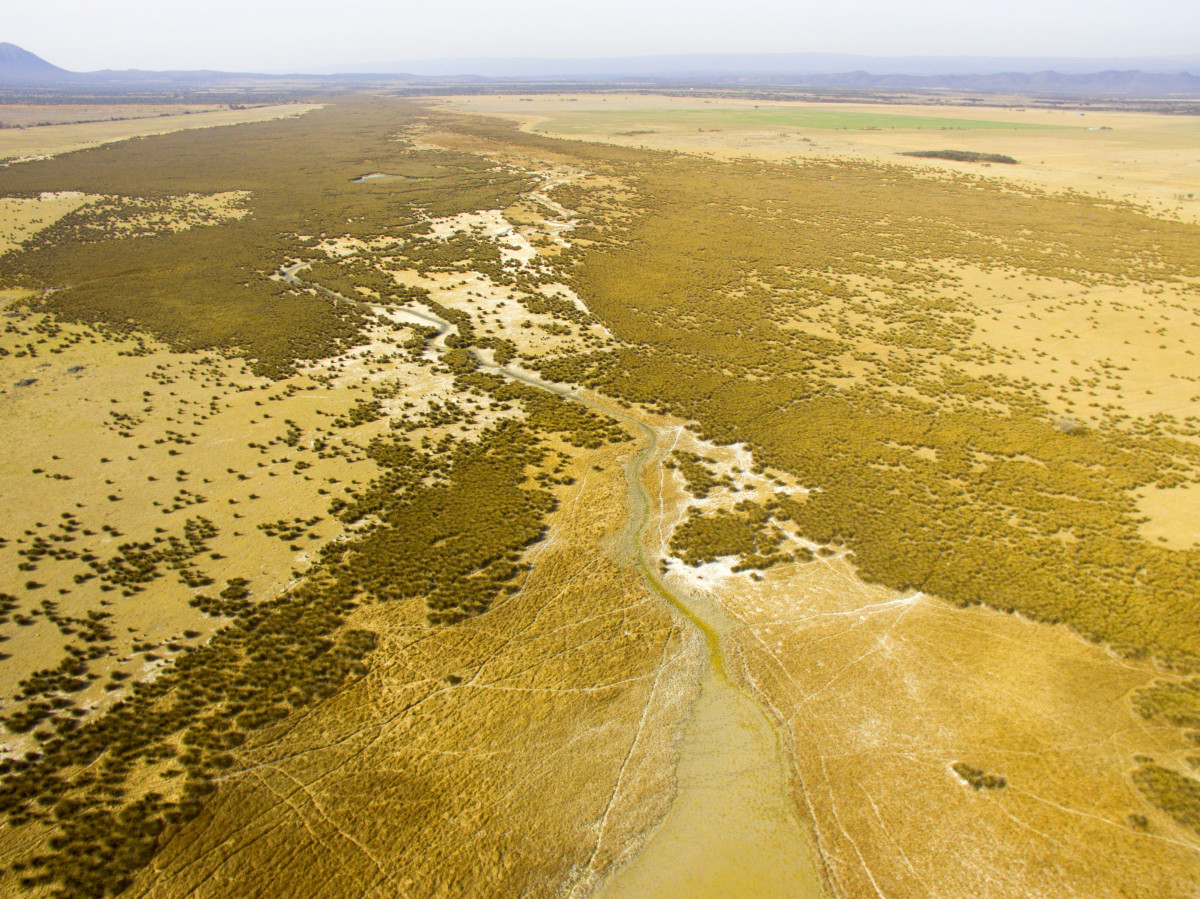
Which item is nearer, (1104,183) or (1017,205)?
(1017,205)

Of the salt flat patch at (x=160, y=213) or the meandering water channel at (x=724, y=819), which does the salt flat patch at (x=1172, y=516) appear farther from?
the salt flat patch at (x=160, y=213)

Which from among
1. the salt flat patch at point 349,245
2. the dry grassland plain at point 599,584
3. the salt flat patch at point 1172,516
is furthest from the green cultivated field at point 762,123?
the salt flat patch at point 1172,516

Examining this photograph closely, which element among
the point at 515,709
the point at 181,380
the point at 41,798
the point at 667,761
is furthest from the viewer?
the point at 181,380

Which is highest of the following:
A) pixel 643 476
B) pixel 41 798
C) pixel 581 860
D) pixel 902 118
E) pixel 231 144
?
pixel 902 118

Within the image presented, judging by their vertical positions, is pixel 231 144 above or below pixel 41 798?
above

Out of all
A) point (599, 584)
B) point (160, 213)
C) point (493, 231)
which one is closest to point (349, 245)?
point (493, 231)

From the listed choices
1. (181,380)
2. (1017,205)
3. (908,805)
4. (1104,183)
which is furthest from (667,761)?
(1104,183)

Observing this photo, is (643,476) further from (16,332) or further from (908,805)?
(16,332)

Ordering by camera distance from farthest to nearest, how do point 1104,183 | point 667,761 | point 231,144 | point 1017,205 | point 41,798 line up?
point 231,144
point 1104,183
point 1017,205
point 667,761
point 41,798
